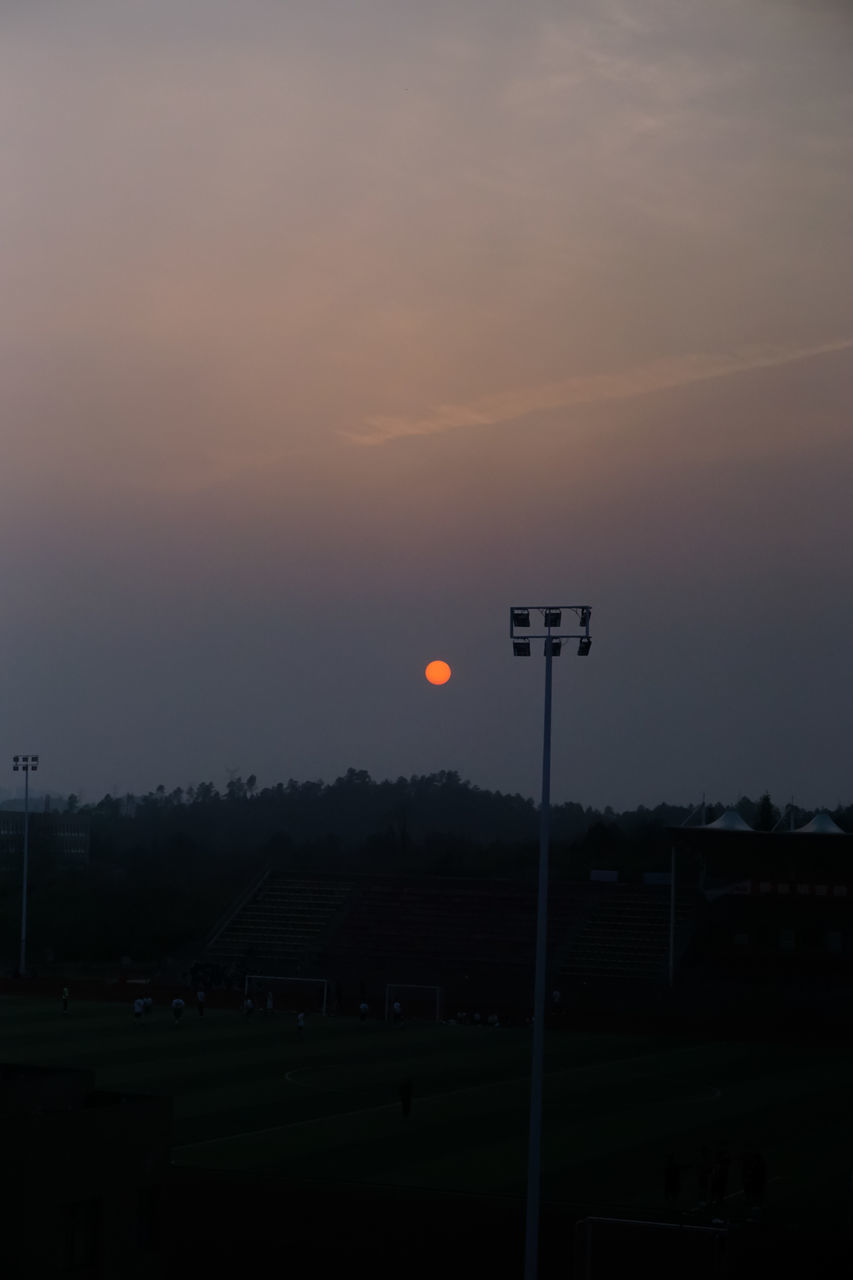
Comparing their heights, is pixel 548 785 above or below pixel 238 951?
above

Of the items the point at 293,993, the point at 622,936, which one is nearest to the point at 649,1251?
the point at 293,993

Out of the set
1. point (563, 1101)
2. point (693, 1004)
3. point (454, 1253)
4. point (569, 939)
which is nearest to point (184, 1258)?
point (454, 1253)

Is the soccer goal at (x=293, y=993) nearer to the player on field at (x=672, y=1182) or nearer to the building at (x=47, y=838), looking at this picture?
the player on field at (x=672, y=1182)

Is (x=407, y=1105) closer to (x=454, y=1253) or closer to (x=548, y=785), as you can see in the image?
(x=454, y=1253)

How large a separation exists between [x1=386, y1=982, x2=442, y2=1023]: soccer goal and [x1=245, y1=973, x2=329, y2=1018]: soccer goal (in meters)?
3.34

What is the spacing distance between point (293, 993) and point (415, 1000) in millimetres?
6266

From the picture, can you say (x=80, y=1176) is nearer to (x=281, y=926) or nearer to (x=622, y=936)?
(x=622, y=936)

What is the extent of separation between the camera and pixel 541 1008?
30.7 m

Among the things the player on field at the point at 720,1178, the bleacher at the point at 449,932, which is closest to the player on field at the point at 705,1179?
the player on field at the point at 720,1178

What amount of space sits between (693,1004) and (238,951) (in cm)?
2884

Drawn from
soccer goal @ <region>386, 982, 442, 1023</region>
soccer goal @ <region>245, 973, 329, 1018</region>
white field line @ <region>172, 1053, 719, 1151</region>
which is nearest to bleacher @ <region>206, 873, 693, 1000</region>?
soccer goal @ <region>386, 982, 442, 1023</region>

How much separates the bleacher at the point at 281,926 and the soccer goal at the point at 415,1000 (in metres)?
8.13

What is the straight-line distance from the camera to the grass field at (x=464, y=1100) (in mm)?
37781

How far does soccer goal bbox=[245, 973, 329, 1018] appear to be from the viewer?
80.3 meters
